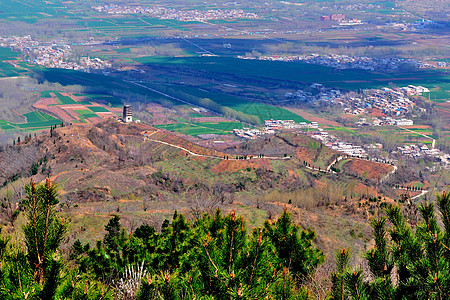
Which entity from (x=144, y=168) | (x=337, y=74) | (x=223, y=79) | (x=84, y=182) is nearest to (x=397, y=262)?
(x=84, y=182)

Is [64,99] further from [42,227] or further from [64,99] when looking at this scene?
[42,227]

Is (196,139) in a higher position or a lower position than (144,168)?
lower

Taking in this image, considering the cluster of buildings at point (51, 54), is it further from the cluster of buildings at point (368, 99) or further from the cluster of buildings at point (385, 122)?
the cluster of buildings at point (385, 122)

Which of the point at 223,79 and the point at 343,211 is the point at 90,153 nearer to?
the point at 343,211

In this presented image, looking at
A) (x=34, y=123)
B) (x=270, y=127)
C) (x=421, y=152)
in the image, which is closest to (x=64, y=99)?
(x=34, y=123)

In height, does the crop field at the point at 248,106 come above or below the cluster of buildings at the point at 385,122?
above

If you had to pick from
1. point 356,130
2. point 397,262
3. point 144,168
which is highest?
point 397,262

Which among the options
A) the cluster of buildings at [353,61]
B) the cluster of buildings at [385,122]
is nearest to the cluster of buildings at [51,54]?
the cluster of buildings at [353,61]
